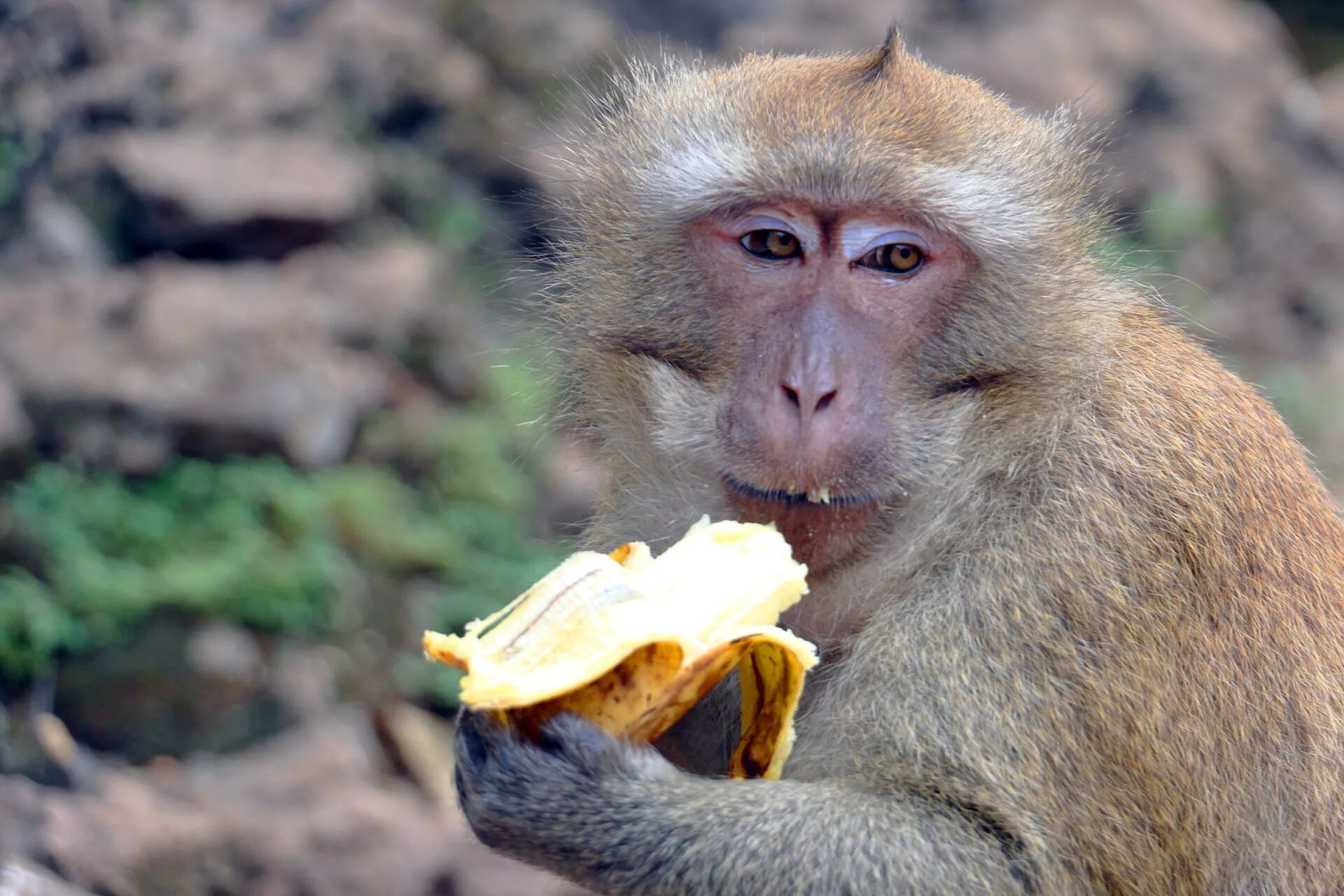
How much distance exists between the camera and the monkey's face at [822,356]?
280 centimetres

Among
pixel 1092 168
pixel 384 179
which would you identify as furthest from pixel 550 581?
pixel 384 179

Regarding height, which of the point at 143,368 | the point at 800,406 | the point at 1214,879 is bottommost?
the point at 1214,879

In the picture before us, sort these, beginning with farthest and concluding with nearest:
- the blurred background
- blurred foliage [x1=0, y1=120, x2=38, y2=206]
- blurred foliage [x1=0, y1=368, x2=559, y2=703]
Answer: blurred foliage [x1=0, y1=120, x2=38, y2=206] → blurred foliage [x1=0, y1=368, x2=559, y2=703] → the blurred background

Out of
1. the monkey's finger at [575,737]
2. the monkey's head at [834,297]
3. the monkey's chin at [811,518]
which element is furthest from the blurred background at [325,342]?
the monkey's finger at [575,737]

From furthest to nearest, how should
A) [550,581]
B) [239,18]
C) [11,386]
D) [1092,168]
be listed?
[239,18] → [11,386] → [1092,168] → [550,581]

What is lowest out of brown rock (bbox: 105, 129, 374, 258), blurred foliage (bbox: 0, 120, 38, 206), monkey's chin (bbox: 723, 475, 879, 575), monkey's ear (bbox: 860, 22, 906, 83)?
monkey's chin (bbox: 723, 475, 879, 575)

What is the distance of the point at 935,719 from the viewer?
2811 mm

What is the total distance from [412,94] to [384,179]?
0.61m

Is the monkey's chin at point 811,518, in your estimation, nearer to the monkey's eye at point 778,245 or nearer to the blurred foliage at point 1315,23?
the monkey's eye at point 778,245

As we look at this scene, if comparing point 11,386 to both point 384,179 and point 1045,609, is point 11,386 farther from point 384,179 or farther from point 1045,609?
point 1045,609

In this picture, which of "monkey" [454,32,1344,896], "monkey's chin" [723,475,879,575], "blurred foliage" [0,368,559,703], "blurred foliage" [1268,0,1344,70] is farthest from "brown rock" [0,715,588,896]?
"blurred foliage" [1268,0,1344,70]

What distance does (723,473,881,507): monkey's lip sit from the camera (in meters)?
2.82

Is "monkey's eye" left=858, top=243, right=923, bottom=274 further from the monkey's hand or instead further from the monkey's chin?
the monkey's hand

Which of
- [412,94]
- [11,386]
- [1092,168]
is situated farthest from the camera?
[412,94]
